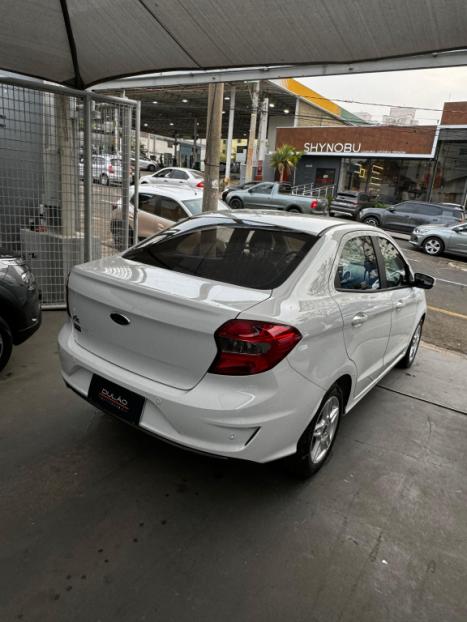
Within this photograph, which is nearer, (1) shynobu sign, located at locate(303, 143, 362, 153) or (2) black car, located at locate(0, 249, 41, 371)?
(2) black car, located at locate(0, 249, 41, 371)

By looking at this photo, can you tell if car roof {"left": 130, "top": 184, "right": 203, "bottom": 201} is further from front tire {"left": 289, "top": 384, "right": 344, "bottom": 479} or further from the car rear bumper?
the car rear bumper

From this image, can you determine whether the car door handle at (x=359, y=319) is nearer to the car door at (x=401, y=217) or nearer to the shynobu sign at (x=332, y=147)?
the car door at (x=401, y=217)

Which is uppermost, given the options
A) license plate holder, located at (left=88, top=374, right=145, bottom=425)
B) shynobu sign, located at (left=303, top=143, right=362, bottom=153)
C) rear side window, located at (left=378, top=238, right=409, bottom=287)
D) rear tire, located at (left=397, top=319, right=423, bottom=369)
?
shynobu sign, located at (left=303, top=143, right=362, bottom=153)

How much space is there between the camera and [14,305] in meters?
3.67

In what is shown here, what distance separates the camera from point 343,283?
9.42 ft

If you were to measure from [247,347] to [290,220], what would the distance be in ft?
4.37

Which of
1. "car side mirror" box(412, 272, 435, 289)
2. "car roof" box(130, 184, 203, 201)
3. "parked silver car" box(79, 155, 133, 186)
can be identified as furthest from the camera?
"car roof" box(130, 184, 203, 201)

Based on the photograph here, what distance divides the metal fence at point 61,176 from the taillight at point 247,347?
12.6 ft

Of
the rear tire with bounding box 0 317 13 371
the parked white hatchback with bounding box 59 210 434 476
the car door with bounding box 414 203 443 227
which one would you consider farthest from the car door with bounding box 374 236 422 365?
the car door with bounding box 414 203 443 227

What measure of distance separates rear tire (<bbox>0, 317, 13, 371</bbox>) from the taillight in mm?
2271

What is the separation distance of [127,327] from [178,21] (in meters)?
2.84

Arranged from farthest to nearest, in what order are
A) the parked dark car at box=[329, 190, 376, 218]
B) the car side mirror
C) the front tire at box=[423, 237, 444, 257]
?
the parked dark car at box=[329, 190, 376, 218] → the front tire at box=[423, 237, 444, 257] → the car side mirror

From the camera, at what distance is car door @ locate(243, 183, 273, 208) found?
2027 cm

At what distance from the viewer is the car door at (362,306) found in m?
2.81
